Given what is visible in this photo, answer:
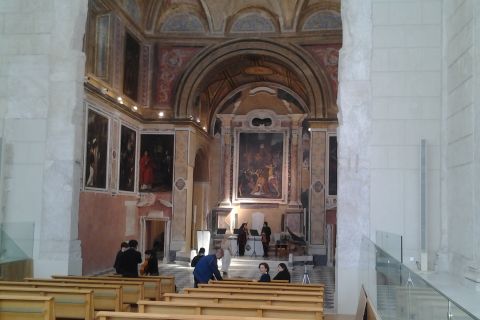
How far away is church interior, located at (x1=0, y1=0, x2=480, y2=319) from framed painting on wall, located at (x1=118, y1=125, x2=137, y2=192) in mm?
126

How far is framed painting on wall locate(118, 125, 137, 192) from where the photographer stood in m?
20.3

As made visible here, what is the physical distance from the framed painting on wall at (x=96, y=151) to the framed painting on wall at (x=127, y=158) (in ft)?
6.06

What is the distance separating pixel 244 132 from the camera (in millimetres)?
30875

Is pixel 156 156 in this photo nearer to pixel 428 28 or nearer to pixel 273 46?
pixel 273 46

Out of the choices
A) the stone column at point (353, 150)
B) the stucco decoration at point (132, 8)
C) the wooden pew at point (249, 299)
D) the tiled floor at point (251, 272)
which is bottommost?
the tiled floor at point (251, 272)

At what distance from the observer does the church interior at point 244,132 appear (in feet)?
30.2

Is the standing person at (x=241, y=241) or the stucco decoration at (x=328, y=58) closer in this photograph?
the stucco decoration at (x=328, y=58)

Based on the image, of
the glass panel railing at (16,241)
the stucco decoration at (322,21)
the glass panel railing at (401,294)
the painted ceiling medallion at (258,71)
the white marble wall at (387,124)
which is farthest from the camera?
the painted ceiling medallion at (258,71)

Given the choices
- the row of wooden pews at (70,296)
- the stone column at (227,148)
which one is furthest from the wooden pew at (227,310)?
the stone column at (227,148)

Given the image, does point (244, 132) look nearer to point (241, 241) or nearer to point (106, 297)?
point (241, 241)

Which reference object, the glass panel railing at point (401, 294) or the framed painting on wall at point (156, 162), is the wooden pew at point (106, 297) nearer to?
the glass panel railing at point (401, 294)

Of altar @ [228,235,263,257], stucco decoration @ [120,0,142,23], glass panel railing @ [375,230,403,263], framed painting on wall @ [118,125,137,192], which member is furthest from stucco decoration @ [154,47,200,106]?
glass panel railing @ [375,230,403,263]

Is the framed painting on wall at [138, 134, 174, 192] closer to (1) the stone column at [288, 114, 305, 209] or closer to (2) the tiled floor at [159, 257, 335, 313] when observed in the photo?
(2) the tiled floor at [159, 257, 335, 313]

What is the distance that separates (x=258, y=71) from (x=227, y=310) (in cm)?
2283
